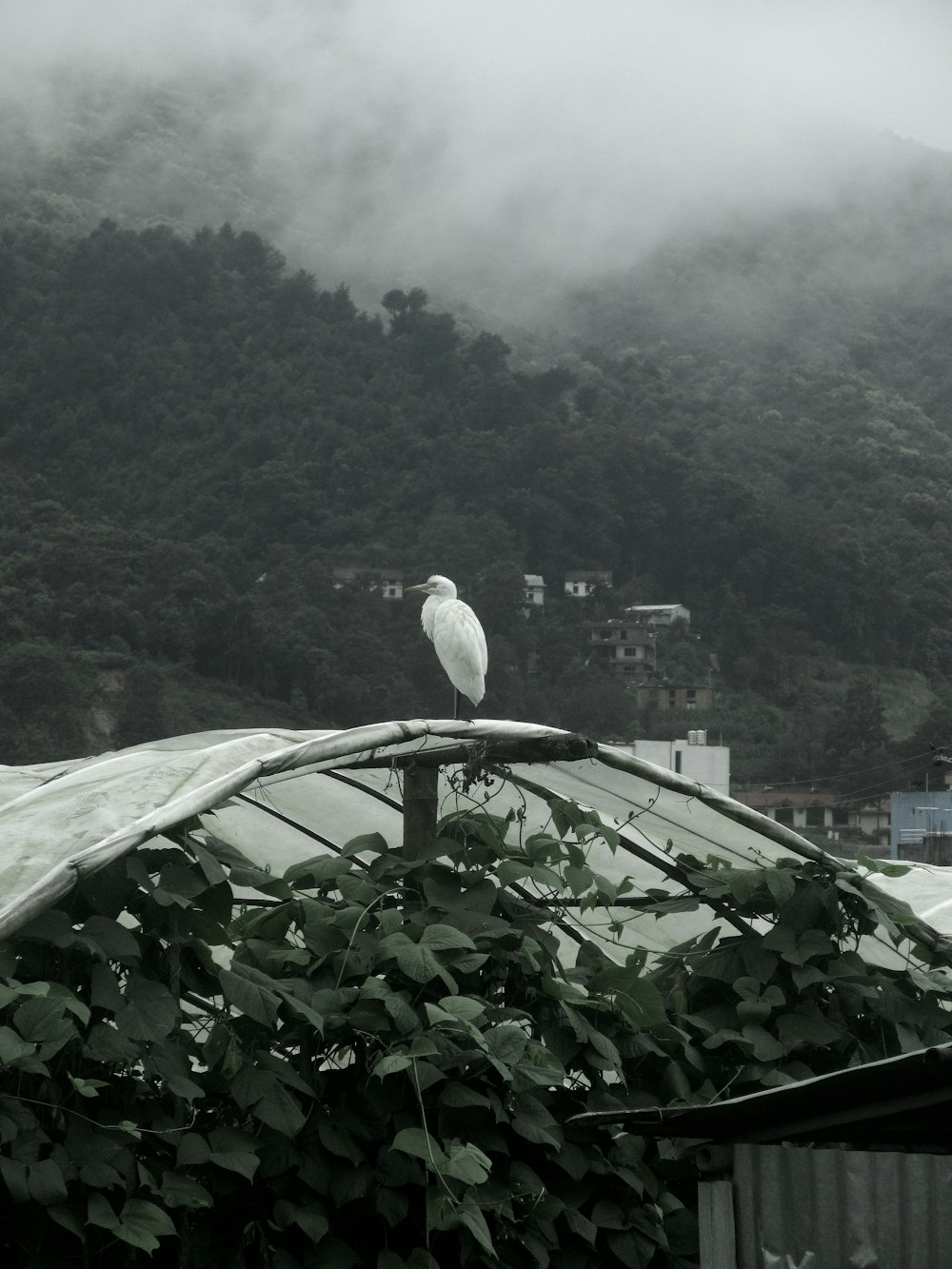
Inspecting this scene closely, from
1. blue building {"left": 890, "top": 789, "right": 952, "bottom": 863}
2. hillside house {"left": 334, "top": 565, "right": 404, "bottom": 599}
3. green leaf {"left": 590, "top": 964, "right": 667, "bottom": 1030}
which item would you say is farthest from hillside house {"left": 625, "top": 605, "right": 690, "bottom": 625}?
green leaf {"left": 590, "top": 964, "right": 667, "bottom": 1030}

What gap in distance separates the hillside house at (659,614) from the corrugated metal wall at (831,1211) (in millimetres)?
48507

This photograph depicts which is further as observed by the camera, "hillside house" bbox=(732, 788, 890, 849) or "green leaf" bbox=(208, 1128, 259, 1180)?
"hillside house" bbox=(732, 788, 890, 849)

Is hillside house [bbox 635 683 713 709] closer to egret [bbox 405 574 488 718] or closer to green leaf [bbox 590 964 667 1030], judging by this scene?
egret [bbox 405 574 488 718]

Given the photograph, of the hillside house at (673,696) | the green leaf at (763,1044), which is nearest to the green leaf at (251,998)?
the green leaf at (763,1044)

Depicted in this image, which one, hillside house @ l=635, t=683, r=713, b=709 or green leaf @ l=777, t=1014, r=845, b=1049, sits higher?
green leaf @ l=777, t=1014, r=845, b=1049

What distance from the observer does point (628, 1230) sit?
4.26 metres

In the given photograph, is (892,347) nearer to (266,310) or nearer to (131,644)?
(266,310)

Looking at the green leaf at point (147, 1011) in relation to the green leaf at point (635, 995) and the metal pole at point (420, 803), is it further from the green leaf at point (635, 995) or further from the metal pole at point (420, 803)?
the green leaf at point (635, 995)

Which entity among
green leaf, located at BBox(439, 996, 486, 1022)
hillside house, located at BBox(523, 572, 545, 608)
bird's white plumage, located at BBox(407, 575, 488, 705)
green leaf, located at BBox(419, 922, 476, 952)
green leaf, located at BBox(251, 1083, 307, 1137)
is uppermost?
hillside house, located at BBox(523, 572, 545, 608)

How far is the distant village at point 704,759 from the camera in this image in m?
33.1

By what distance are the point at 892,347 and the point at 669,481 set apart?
2618cm

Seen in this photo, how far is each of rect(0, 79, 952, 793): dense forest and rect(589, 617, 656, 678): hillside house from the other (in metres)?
0.71

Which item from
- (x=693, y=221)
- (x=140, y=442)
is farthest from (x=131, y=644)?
(x=693, y=221)

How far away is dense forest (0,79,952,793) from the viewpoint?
148 feet
